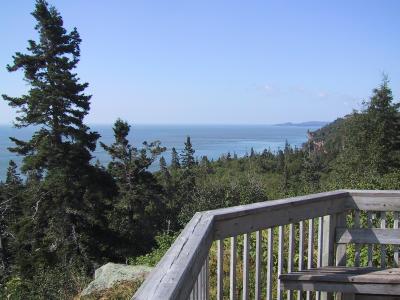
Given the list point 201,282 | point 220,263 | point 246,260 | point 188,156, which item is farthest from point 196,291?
point 188,156

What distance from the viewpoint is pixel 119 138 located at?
32.8 meters

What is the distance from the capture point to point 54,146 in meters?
23.3

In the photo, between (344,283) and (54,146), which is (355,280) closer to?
(344,283)

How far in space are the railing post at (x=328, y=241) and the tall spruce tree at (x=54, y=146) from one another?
20856 mm

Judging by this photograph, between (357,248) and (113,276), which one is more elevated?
(357,248)

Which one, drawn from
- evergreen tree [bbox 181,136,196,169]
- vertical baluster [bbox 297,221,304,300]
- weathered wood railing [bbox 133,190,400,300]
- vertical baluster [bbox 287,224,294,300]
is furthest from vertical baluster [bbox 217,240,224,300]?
evergreen tree [bbox 181,136,196,169]

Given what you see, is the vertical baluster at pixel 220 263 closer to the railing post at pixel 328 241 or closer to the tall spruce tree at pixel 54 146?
the railing post at pixel 328 241

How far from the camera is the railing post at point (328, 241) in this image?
10.4ft

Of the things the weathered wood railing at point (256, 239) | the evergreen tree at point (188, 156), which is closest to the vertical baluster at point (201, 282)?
the weathered wood railing at point (256, 239)

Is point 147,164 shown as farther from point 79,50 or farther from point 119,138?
point 79,50

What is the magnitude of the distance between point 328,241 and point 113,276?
3761 mm

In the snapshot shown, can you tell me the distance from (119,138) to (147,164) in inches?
114

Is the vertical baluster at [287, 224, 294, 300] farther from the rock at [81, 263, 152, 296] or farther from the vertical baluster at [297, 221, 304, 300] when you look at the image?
the rock at [81, 263, 152, 296]

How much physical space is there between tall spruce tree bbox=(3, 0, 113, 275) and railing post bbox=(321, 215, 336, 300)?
68.4 feet
